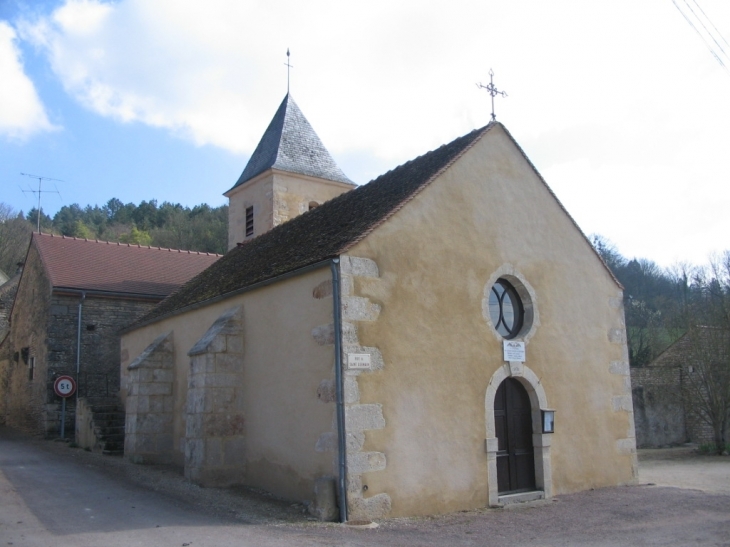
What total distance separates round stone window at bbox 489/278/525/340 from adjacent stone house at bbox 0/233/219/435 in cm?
1222

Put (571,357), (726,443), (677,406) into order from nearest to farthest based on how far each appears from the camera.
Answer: (571,357) < (726,443) < (677,406)

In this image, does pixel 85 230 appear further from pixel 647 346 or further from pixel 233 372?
pixel 233 372

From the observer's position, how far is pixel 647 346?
1394 inches

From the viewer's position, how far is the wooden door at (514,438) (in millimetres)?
10680

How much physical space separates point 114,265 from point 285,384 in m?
13.0

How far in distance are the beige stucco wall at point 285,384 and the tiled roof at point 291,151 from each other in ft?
28.8

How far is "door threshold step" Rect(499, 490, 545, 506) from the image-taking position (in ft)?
33.6

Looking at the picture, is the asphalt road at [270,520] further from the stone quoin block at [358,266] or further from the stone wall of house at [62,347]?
the stone wall of house at [62,347]

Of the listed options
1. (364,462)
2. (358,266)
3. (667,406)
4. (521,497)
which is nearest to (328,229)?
(358,266)

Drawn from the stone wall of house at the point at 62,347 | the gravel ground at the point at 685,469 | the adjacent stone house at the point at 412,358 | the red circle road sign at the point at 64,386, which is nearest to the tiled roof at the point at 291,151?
the stone wall of house at the point at 62,347

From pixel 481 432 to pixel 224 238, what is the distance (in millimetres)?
33720

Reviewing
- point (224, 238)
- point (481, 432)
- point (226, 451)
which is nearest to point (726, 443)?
point (481, 432)

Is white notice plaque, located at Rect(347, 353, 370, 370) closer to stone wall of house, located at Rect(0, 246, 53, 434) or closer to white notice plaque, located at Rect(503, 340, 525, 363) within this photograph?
white notice plaque, located at Rect(503, 340, 525, 363)

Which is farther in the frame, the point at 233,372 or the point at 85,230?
the point at 85,230
